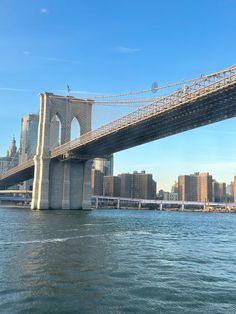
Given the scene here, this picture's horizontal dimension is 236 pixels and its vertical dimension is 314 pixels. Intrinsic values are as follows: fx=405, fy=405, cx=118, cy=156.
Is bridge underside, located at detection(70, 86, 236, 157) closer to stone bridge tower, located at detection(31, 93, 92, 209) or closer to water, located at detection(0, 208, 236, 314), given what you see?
stone bridge tower, located at detection(31, 93, 92, 209)

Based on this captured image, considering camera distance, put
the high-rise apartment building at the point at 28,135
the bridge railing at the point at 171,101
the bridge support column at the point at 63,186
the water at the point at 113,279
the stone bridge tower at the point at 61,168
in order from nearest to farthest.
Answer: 1. the water at the point at 113,279
2. the bridge railing at the point at 171,101
3. the bridge support column at the point at 63,186
4. the stone bridge tower at the point at 61,168
5. the high-rise apartment building at the point at 28,135

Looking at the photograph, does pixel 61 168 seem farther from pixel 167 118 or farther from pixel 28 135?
pixel 28 135

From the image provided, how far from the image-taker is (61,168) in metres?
79.4

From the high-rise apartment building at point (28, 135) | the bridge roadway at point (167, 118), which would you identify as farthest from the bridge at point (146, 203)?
the bridge roadway at point (167, 118)

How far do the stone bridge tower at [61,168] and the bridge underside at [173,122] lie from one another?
834 cm

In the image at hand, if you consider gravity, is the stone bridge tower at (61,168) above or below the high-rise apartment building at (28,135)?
below

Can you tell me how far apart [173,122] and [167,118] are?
6.04 ft

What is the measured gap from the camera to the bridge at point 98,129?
42.9 m

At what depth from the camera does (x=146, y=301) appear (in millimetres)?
9891

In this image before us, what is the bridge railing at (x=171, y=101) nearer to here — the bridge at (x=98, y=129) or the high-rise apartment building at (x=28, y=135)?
the bridge at (x=98, y=129)

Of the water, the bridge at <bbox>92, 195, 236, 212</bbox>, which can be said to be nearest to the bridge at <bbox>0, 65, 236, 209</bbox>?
the water

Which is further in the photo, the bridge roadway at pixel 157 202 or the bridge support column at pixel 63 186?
the bridge roadway at pixel 157 202

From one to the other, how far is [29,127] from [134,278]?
180571mm

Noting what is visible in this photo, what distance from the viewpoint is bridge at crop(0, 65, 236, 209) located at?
42.9 metres
